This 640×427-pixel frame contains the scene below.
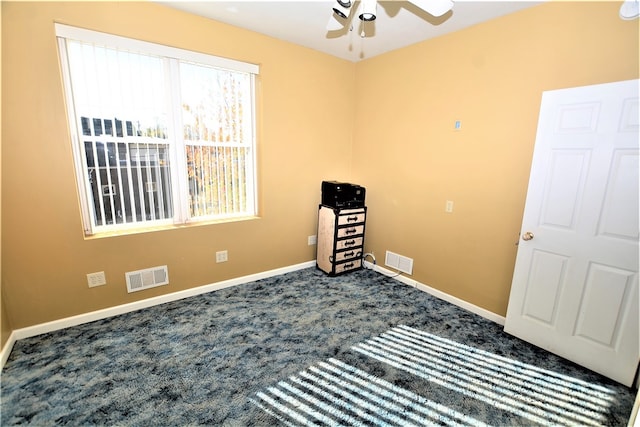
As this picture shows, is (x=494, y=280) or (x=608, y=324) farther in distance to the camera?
(x=494, y=280)

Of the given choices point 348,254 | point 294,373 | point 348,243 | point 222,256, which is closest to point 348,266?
point 348,254

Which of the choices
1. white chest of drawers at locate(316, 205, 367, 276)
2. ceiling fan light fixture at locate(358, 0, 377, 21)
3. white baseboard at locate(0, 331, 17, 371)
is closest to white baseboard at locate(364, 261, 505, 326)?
white chest of drawers at locate(316, 205, 367, 276)

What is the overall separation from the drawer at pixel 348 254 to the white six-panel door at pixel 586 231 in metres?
1.74

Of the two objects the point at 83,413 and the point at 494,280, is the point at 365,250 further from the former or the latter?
the point at 83,413

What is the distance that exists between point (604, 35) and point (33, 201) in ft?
13.6

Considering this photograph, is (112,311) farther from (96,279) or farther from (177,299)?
(177,299)

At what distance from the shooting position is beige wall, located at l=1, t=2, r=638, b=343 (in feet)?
6.71

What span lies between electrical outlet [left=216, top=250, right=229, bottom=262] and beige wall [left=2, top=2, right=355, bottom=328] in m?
0.05

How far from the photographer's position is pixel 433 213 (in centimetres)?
305

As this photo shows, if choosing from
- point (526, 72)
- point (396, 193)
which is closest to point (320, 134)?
point (396, 193)

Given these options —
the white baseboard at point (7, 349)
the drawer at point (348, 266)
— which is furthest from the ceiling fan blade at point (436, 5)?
the white baseboard at point (7, 349)

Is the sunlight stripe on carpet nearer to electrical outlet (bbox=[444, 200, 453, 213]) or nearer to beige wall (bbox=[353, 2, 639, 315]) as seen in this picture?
beige wall (bbox=[353, 2, 639, 315])

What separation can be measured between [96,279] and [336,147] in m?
2.82

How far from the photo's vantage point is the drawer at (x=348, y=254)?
11.4 ft
